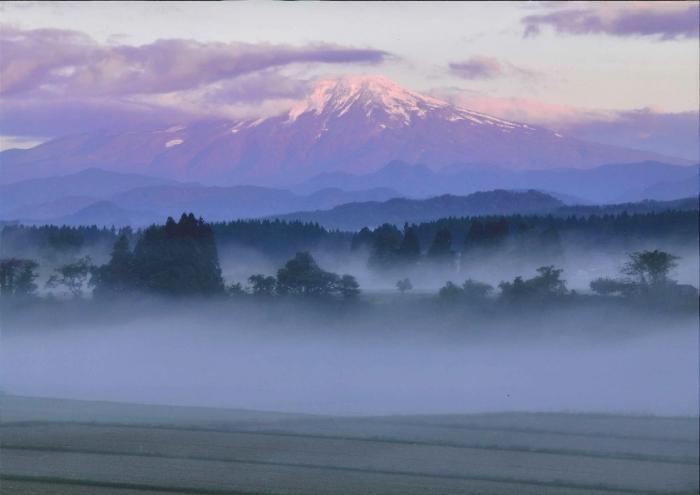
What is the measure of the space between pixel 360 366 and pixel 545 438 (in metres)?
11.4

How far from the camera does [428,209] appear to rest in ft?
146

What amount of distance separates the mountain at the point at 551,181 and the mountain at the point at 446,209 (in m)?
1.14

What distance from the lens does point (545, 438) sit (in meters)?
22.1

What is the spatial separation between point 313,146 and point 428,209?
93.6ft

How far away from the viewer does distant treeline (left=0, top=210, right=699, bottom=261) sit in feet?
82.0

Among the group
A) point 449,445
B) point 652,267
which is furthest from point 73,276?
point 652,267

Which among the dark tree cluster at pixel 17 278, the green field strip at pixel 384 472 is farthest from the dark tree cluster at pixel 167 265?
the green field strip at pixel 384 472

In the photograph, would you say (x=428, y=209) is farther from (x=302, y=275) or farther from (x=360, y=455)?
(x=360, y=455)

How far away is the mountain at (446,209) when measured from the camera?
33.5 metres

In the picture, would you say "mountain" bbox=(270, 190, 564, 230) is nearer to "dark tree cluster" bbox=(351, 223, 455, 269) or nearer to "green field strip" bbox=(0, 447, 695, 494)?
"dark tree cluster" bbox=(351, 223, 455, 269)

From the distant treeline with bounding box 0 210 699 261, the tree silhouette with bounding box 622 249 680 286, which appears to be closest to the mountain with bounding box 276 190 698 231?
the distant treeline with bounding box 0 210 699 261

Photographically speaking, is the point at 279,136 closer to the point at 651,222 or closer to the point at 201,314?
the point at 201,314

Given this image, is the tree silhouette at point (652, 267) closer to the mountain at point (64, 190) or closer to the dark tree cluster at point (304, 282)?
the dark tree cluster at point (304, 282)

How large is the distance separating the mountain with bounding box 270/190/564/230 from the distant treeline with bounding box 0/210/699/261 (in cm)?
131
